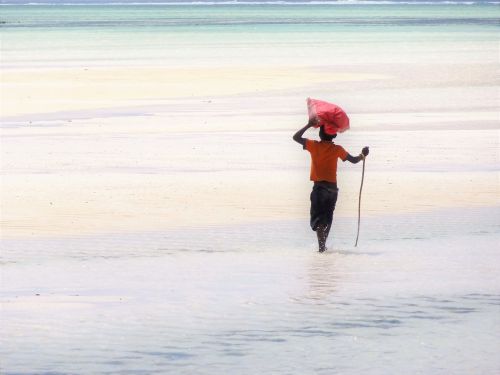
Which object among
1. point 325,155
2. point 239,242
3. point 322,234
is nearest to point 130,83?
point 239,242

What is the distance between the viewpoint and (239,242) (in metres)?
10.2

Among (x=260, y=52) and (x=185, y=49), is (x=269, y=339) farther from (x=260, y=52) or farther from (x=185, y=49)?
(x=185, y=49)

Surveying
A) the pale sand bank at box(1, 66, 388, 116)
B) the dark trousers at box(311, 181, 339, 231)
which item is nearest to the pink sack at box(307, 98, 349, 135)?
the dark trousers at box(311, 181, 339, 231)

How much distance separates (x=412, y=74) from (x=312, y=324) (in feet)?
82.0

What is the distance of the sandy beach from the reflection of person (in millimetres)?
252

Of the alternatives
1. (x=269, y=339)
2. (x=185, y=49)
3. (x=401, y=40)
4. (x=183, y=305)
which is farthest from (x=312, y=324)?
(x=401, y=40)

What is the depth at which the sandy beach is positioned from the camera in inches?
275

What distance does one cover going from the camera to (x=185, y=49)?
157 ft

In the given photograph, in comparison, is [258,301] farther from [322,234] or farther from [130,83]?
[130,83]

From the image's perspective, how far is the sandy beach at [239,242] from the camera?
6.98 metres

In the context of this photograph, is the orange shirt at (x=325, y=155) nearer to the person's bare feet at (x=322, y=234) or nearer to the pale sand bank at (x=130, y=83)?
the person's bare feet at (x=322, y=234)

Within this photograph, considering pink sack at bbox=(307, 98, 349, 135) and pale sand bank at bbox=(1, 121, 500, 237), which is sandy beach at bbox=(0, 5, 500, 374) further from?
pink sack at bbox=(307, 98, 349, 135)

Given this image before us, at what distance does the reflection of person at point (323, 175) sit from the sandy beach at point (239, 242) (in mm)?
252

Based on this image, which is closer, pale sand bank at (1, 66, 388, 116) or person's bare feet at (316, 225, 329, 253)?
person's bare feet at (316, 225, 329, 253)
